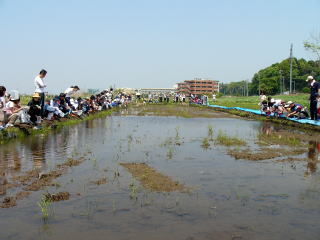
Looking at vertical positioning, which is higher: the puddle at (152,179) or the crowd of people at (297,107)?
the crowd of people at (297,107)

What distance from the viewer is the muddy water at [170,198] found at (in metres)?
3.11

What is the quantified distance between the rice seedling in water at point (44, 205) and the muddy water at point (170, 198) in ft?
0.14

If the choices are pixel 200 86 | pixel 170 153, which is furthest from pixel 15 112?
pixel 200 86

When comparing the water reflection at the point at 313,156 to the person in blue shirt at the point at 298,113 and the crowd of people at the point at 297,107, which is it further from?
the person in blue shirt at the point at 298,113

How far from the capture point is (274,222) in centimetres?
330

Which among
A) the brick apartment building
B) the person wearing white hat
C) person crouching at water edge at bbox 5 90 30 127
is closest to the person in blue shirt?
the person wearing white hat

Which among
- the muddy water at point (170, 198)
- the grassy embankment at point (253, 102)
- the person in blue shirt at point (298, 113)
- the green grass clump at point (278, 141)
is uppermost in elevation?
the grassy embankment at point (253, 102)

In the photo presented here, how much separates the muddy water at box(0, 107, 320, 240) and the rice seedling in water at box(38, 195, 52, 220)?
0.04 meters

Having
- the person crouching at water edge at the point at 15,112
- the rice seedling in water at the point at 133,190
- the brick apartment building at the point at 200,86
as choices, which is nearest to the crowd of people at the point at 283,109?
the person crouching at water edge at the point at 15,112

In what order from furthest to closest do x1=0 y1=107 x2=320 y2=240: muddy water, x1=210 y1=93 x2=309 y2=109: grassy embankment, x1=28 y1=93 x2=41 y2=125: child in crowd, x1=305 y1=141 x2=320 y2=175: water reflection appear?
x1=210 y1=93 x2=309 y2=109: grassy embankment → x1=28 y1=93 x2=41 y2=125: child in crowd → x1=305 y1=141 x2=320 y2=175: water reflection → x1=0 y1=107 x2=320 y2=240: muddy water

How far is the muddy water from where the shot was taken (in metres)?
3.11

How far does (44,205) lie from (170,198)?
137 cm

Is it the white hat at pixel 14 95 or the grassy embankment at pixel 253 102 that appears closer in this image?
the white hat at pixel 14 95

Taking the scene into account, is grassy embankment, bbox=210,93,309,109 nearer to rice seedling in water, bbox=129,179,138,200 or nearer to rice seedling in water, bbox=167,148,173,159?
rice seedling in water, bbox=167,148,173,159
